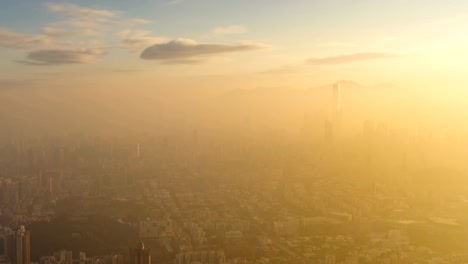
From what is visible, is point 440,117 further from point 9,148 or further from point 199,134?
point 9,148

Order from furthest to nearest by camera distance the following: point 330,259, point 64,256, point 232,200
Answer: point 232,200
point 330,259
point 64,256

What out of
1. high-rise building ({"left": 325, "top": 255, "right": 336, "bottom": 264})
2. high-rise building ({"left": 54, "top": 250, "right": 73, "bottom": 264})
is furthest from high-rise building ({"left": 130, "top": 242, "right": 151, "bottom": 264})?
high-rise building ({"left": 325, "top": 255, "right": 336, "bottom": 264})

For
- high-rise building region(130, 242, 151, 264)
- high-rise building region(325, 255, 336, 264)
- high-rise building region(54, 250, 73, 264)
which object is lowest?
high-rise building region(325, 255, 336, 264)

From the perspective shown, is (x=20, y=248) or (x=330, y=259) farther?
(x=330, y=259)

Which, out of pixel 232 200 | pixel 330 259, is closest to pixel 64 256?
pixel 330 259

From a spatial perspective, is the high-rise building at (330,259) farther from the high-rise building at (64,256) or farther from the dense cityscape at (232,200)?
the high-rise building at (64,256)

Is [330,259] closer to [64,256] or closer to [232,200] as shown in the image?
[64,256]

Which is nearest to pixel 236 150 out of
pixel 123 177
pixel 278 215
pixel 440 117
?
pixel 123 177

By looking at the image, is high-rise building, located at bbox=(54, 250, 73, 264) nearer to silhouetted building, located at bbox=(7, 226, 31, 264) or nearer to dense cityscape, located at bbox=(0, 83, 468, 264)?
dense cityscape, located at bbox=(0, 83, 468, 264)

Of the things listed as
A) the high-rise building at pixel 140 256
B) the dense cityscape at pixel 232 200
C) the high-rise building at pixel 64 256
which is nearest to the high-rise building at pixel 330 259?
the dense cityscape at pixel 232 200

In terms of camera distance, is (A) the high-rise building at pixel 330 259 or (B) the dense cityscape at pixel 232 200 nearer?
(A) the high-rise building at pixel 330 259
